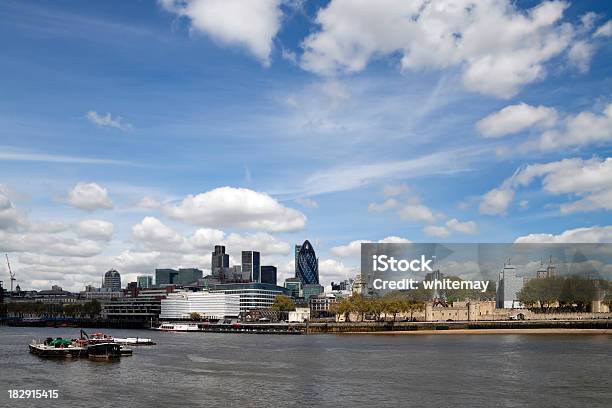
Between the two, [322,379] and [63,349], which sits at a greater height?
[322,379]

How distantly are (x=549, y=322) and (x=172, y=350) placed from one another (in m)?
128

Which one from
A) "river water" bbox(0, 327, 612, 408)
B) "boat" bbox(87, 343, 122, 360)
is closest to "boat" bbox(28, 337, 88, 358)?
"boat" bbox(87, 343, 122, 360)

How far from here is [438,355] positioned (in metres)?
98.2

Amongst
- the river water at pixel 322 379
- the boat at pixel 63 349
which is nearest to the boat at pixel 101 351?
the boat at pixel 63 349

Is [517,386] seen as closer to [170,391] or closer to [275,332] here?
[170,391]

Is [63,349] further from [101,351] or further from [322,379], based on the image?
[322,379]

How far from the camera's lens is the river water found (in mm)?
56031

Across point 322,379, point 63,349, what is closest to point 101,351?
point 63,349

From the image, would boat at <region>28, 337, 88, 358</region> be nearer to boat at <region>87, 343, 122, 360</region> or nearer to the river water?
boat at <region>87, 343, 122, 360</region>

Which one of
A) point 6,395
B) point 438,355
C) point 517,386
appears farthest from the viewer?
point 438,355

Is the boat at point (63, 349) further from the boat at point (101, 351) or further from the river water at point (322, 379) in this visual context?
the river water at point (322, 379)

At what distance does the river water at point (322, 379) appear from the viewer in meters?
56.0

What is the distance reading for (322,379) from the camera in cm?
6962

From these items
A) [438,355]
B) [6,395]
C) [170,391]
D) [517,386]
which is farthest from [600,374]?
[6,395]
